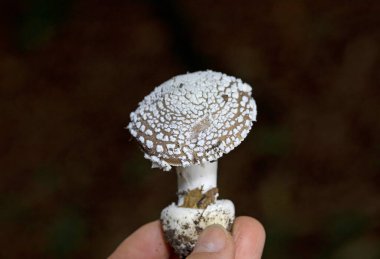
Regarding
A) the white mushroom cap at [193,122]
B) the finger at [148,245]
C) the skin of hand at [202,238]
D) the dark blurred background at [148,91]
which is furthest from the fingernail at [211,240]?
the dark blurred background at [148,91]

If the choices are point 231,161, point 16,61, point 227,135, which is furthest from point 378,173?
point 16,61

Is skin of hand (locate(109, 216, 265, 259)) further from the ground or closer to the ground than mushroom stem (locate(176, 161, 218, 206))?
closer to the ground

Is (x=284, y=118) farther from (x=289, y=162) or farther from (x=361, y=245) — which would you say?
(x=361, y=245)

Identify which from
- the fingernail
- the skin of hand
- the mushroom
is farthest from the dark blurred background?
the fingernail

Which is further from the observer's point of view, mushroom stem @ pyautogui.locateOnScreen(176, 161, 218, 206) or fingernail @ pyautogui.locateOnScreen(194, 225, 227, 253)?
mushroom stem @ pyautogui.locateOnScreen(176, 161, 218, 206)

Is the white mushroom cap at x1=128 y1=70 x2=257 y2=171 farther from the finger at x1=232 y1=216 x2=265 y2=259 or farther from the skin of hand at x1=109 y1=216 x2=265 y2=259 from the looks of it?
the finger at x1=232 y1=216 x2=265 y2=259

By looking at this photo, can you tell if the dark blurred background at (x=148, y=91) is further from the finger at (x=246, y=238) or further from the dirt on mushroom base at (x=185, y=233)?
the dirt on mushroom base at (x=185, y=233)
